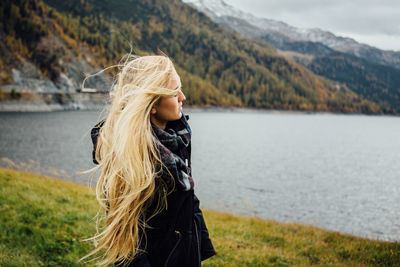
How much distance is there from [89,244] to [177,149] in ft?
13.8

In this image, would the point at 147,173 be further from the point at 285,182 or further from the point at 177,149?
the point at 285,182

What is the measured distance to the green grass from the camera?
5289mm

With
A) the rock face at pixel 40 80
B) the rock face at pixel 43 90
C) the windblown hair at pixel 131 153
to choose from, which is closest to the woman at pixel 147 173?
the windblown hair at pixel 131 153

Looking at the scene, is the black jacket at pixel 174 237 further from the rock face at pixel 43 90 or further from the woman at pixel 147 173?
the rock face at pixel 43 90

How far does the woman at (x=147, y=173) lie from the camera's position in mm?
2336

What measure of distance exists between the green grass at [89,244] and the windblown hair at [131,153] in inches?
108

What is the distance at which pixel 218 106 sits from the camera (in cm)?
18138

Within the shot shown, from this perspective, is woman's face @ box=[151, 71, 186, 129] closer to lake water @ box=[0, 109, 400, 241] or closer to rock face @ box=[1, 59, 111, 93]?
lake water @ box=[0, 109, 400, 241]

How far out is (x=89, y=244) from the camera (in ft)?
18.9

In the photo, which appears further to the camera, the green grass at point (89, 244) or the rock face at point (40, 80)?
the rock face at point (40, 80)

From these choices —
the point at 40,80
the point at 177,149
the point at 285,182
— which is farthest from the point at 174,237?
the point at 40,80

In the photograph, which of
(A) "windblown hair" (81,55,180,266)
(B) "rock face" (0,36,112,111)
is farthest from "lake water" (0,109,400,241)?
(B) "rock face" (0,36,112,111)

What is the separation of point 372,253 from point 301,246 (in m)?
1.33

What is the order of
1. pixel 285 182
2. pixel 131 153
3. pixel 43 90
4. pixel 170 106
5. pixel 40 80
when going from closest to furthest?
pixel 131 153, pixel 170 106, pixel 285 182, pixel 43 90, pixel 40 80
